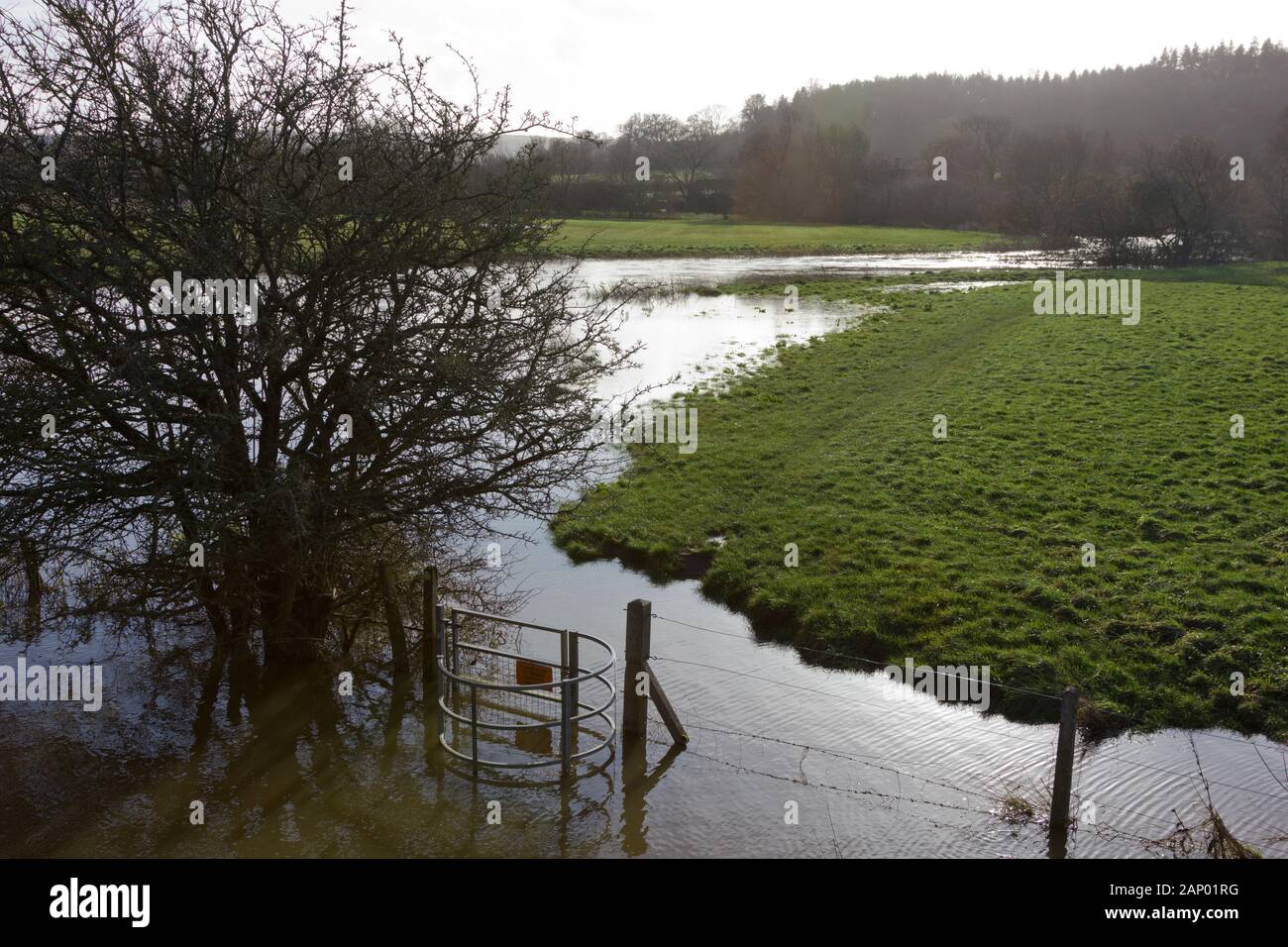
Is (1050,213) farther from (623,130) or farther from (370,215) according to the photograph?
(370,215)

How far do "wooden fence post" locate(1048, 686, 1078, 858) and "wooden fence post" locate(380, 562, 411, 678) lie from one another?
784cm

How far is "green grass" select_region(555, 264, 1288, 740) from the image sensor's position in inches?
535

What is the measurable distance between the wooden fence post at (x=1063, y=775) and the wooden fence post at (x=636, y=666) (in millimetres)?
4180

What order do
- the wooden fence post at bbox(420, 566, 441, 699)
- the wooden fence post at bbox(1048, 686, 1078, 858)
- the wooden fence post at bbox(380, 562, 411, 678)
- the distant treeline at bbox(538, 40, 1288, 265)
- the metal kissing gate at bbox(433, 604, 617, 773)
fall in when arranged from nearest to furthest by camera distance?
the wooden fence post at bbox(1048, 686, 1078, 858), the metal kissing gate at bbox(433, 604, 617, 773), the wooden fence post at bbox(420, 566, 441, 699), the wooden fence post at bbox(380, 562, 411, 678), the distant treeline at bbox(538, 40, 1288, 265)

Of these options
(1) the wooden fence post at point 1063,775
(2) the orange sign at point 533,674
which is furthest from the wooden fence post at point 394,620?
(1) the wooden fence post at point 1063,775

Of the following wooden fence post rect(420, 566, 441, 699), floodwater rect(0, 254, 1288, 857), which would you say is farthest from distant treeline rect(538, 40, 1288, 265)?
floodwater rect(0, 254, 1288, 857)

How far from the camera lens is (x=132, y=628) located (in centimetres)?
1445

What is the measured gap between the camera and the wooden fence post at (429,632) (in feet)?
42.7

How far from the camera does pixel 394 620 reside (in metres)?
13.5

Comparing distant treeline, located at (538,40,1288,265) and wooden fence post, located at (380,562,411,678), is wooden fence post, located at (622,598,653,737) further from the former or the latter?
distant treeline, located at (538,40,1288,265)

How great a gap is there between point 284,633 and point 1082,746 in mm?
9529

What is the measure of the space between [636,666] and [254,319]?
548cm
